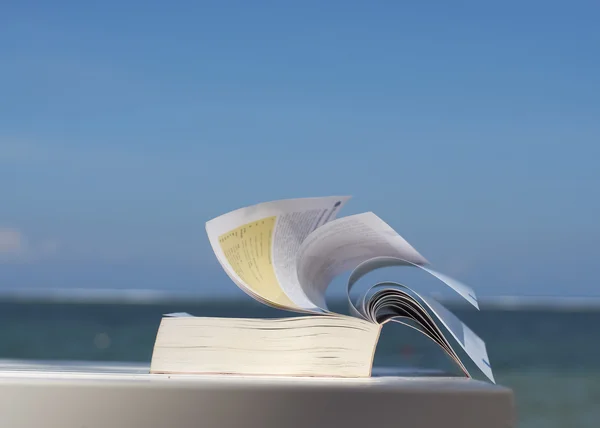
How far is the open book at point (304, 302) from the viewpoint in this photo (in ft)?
2.42

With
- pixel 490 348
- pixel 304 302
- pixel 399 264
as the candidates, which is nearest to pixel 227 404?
pixel 304 302

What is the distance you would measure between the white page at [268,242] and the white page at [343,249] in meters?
0.02

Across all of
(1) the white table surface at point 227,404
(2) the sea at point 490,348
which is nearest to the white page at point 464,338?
(1) the white table surface at point 227,404

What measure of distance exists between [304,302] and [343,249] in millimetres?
124

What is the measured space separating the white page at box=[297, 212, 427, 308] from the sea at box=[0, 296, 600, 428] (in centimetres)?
188

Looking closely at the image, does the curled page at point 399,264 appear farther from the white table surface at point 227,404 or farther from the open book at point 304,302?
the white table surface at point 227,404

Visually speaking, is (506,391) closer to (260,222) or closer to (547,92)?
(260,222)

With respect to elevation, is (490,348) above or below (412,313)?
below

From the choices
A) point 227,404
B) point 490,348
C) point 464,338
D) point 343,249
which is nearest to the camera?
point 227,404

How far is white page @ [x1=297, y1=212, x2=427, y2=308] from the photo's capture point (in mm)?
809

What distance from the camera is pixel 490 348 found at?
33.4 feet

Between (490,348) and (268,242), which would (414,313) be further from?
(490,348)

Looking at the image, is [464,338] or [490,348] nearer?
[464,338]

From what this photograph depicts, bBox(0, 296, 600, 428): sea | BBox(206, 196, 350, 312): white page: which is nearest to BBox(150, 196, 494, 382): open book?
BBox(206, 196, 350, 312): white page
